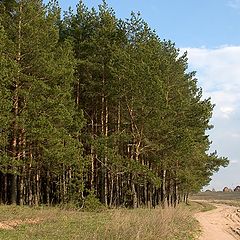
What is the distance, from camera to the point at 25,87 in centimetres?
3409

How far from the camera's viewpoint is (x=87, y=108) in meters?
45.6

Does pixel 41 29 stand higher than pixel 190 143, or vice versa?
pixel 41 29

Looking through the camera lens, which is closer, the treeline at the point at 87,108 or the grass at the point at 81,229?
the grass at the point at 81,229

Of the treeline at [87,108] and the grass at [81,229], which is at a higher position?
the treeline at [87,108]

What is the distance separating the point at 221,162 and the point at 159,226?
41870 millimetres

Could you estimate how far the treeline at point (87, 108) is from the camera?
32938mm

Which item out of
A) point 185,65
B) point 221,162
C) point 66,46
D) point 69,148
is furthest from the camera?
point 221,162

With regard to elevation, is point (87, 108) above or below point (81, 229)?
above

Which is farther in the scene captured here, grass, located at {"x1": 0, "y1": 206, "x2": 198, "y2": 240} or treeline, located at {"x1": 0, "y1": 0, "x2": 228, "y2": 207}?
treeline, located at {"x1": 0, "y1": 0, "x2": 228, "y2": 207}

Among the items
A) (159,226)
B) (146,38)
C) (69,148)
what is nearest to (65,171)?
(69,148)

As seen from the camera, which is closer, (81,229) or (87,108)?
(81,229)

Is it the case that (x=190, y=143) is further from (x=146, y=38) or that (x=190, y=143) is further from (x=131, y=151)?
(x=146, y=38)

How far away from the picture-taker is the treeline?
32.9m

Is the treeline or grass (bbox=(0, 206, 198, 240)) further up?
the treeline
